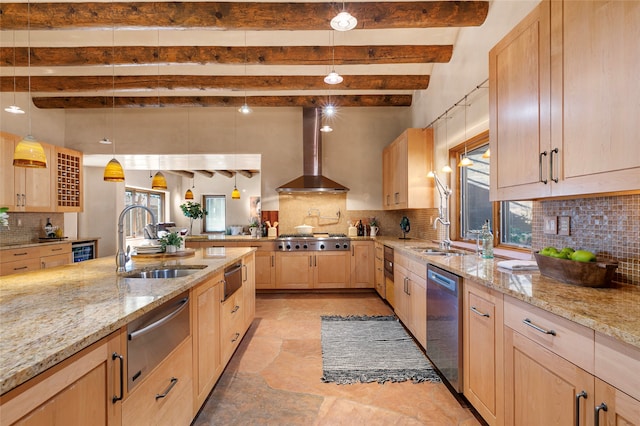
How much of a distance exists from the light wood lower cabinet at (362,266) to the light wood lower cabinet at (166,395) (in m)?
3.34

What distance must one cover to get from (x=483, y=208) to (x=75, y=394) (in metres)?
3.42

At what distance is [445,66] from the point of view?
375cm

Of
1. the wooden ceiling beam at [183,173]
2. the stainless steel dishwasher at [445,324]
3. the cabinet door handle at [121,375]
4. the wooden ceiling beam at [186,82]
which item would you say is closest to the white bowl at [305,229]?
the wooden ceiling beam at [186,82]

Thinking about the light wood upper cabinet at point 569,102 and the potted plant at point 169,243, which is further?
the potted plant at point 169,243

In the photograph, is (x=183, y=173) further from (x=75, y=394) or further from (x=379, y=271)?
(x=75, y=394)

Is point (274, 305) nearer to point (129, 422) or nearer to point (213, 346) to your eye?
point (213, 346)

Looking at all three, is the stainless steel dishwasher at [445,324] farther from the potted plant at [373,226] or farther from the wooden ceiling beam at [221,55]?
the wooden ceiling beam at [221,55]

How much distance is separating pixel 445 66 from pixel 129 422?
4333 mm

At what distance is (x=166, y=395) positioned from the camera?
1423 millimetres

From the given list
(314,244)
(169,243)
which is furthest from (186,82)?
(314,244)

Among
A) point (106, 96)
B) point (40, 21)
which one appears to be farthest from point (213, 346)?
point (106, 96)

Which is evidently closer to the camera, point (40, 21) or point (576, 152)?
point (576, 152)

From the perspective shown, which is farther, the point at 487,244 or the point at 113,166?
the point at 113,166

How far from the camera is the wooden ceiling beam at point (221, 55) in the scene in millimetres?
3619
